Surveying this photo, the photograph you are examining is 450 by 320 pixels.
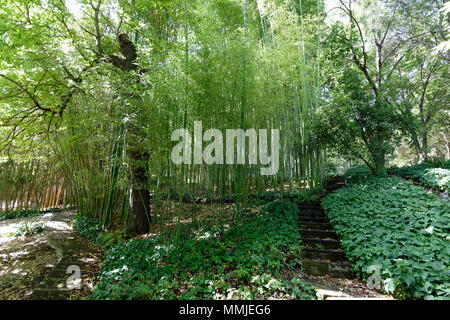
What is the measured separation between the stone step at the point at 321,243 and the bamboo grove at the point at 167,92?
115 cm

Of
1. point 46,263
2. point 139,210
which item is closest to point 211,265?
point 139,210

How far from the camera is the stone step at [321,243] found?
2760 mm

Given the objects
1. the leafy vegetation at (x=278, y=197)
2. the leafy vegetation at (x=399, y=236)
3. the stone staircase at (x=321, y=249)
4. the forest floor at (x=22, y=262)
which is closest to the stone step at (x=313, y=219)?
the stone staircase at (x=321, y=249)

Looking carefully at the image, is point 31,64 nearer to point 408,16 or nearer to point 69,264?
point 69,264

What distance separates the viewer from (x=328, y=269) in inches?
90.9

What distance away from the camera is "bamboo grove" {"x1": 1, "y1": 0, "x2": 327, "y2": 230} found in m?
2.81

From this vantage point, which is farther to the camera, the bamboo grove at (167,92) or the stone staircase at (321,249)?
the bamboo grove at (167,92)

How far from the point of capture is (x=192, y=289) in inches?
72.3

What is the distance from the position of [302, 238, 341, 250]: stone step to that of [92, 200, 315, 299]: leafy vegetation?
0.16m

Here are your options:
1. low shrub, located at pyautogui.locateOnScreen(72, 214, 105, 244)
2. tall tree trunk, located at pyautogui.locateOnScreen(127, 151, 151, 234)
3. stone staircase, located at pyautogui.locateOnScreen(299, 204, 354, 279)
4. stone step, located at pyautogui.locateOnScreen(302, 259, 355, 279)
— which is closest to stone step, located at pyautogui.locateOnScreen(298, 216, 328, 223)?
stone staircase, located at pyautogui.locateOnScreen(299, 204, 354, 279)

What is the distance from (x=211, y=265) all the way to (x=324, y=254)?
4.60 ft

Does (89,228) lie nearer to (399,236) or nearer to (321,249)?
(321,249)

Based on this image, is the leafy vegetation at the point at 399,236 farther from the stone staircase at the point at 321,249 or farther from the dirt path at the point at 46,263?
the dirt path at the point at 46,263

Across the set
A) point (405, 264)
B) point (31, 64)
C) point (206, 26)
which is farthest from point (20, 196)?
point (405, 264)
